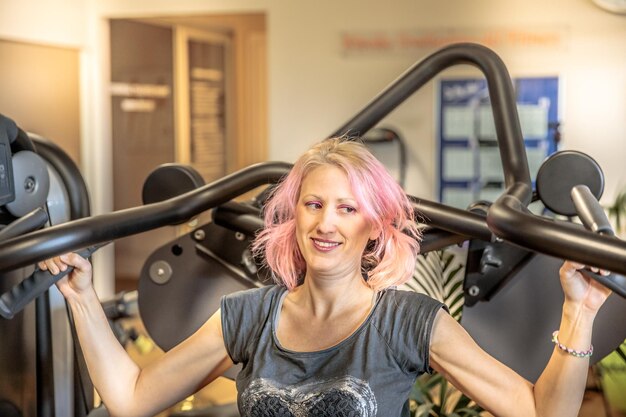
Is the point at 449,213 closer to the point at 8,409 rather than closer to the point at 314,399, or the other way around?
the point at 314,399

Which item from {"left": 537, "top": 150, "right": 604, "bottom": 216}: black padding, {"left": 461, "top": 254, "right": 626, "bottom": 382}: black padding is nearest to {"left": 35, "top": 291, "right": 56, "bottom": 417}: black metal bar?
{"left": 461, "top": 254, "right": 626, "bottom": 382}: black padding

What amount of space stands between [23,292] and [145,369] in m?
0.35

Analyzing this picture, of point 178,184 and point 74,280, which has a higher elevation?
point 178,184

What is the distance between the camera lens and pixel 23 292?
1.62m

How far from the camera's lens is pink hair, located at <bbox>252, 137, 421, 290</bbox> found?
1677 mm

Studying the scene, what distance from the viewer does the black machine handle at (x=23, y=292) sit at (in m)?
1.60

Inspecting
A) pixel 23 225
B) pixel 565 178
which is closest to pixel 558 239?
pixel 565 178

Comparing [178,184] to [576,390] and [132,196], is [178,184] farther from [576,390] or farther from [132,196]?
[132,196]

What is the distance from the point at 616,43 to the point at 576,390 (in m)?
4.60

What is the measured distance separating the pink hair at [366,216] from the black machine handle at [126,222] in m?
0.23

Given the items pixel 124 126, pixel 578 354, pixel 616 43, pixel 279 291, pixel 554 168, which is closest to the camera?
pixel 578 354

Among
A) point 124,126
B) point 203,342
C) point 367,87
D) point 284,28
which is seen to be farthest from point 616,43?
point 203,342

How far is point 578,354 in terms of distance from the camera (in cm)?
145

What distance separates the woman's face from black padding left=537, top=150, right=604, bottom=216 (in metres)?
0.47
